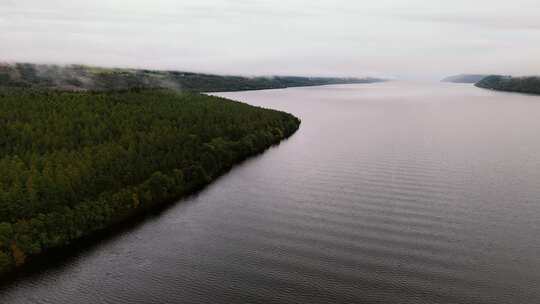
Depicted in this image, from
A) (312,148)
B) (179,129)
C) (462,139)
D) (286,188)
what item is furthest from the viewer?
(462,139)

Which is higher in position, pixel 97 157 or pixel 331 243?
pixel 97 157

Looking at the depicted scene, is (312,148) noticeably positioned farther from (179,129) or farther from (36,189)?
(36,189)

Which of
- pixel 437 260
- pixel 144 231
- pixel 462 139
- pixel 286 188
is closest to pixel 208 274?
pixel 144 231

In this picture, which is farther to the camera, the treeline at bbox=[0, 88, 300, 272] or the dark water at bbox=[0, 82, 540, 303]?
the treeline at bbox=[0, 88, 300, 272]

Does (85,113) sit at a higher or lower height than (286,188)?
higher

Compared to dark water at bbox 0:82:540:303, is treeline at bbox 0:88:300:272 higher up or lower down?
higher up
